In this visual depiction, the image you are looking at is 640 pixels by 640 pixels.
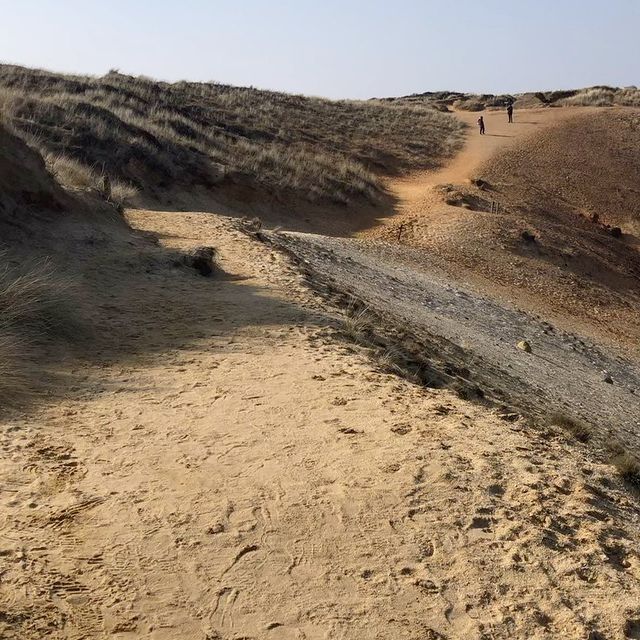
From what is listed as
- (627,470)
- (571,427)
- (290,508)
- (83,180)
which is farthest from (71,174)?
(627,470)

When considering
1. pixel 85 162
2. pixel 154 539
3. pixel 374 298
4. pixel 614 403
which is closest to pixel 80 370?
pixel 154 539

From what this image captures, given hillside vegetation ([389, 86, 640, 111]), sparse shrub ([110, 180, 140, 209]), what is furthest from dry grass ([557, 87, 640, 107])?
sparse shrub ([110, 180, 140, 209])

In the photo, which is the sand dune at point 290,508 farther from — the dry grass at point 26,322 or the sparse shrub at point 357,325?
the sparse shrub at point 357,325

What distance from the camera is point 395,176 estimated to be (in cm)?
2547

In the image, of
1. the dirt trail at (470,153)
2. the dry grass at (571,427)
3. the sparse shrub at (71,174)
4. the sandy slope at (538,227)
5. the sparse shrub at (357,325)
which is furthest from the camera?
the dirt trail at (470,153)

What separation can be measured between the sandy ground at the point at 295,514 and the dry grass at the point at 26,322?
→ 0.32 m

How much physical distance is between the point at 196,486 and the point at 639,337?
42.9ft

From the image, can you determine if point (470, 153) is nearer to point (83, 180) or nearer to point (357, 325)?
point (83, 180)

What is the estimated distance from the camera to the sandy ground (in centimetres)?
313

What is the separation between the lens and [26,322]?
20.1 feet

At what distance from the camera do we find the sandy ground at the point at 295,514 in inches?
123

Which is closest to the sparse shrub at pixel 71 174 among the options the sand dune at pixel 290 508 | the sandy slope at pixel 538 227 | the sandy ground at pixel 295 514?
the sandy slope at pixel 538 227

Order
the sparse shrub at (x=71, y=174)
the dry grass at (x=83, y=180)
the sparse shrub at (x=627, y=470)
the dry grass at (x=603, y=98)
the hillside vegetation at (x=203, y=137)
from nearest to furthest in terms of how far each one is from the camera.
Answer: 1. the sparse shrub at (x=627, y=470)
2. the dry grass at (x=83, y=180)
3. the sparse shrub at (x=71, y=174)
4. the hillside vegetation at (x=203, y=137)
5. the dry grass at (x=603, y=98)

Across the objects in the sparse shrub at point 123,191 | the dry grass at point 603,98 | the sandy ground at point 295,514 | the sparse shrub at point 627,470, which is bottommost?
the sparse shrub at point 627,470
